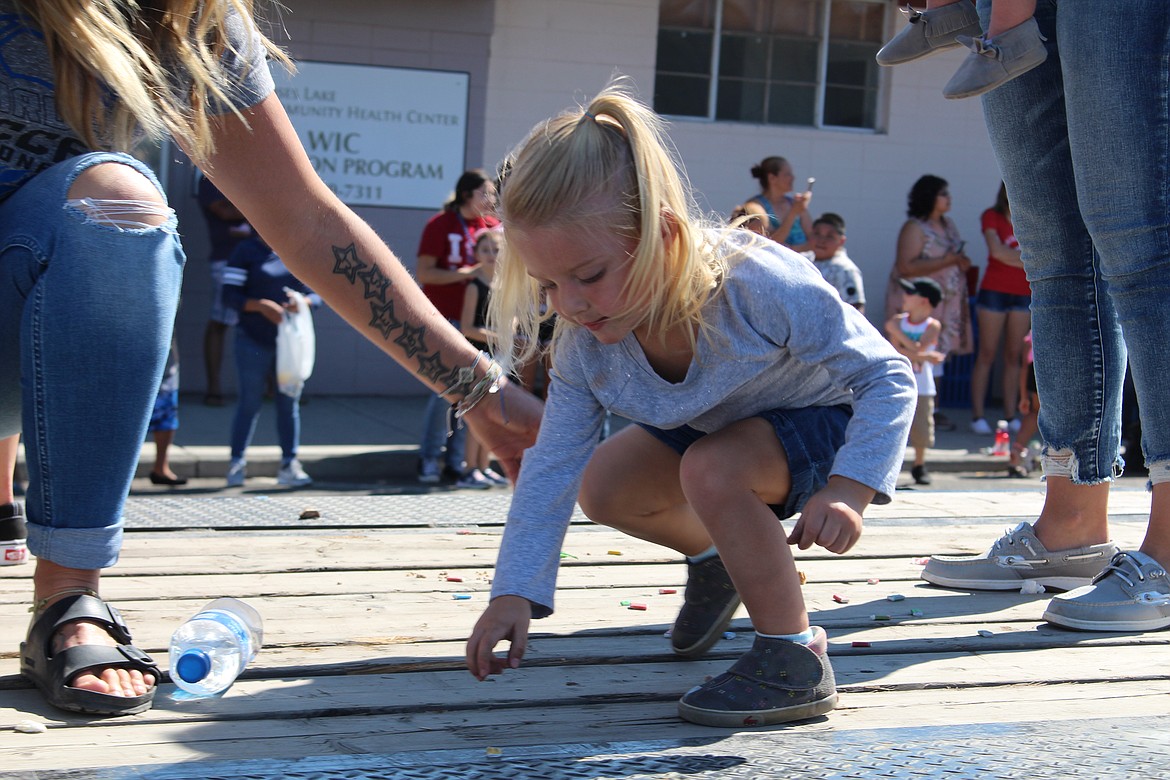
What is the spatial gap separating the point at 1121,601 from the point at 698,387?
102 cm

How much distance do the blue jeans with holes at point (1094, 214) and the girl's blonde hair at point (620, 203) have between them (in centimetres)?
97

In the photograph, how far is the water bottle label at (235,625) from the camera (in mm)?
2246

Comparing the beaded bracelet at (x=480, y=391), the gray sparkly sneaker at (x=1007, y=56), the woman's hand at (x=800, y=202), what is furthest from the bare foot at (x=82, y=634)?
the woman's hand at (x=800, y=202)

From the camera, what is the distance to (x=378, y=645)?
247 cm

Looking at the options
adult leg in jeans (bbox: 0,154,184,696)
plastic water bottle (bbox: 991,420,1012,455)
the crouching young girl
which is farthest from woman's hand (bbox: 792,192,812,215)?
adult leg in jeans (bbox: 0,154,184,696)

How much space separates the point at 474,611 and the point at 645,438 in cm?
51

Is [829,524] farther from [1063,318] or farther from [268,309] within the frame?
[268,309]

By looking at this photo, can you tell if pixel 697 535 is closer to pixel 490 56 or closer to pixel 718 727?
pixel 718 727

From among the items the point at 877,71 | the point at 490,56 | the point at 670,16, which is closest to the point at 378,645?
the point at 490,56

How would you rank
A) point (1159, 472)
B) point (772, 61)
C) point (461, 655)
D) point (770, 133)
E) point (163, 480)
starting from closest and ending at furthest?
point (461, 655) < point (1159, 472) < point (163, 480) < point (770, 133) < point (772, 61)

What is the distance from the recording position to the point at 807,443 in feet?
8.12

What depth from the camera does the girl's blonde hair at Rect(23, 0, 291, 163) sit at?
7.27 feet

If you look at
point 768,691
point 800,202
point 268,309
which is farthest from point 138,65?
point 800,202

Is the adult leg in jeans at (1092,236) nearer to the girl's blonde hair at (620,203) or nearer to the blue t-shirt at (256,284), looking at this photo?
the girl's blonde hair at (620,203)
